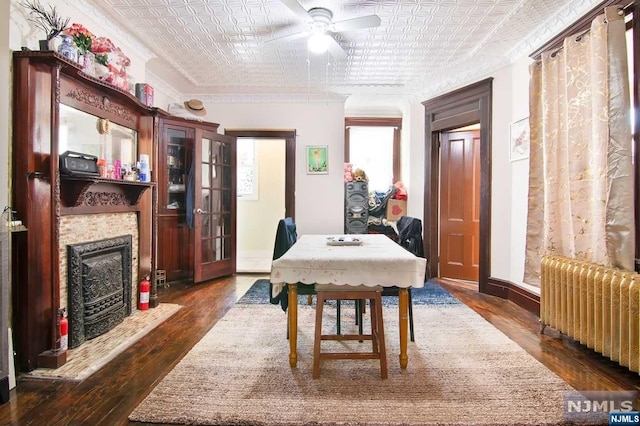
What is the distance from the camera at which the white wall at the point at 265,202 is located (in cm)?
664

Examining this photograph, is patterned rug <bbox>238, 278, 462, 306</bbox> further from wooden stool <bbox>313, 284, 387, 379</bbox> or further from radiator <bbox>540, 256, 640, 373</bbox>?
wooden stool <bbox>313, 284, 387, 379</bbox>

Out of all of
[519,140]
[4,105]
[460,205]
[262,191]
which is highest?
[519,140]

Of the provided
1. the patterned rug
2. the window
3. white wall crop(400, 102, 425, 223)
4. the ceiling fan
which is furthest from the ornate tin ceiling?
the patterned rug

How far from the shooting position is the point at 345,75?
4.45 meters

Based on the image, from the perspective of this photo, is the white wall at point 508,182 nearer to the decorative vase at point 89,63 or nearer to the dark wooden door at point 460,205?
the dark wooden door at point 460,205

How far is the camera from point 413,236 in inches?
121

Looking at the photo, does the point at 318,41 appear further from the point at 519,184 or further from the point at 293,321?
the point at 519,184

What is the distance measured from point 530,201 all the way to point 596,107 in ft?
3.35

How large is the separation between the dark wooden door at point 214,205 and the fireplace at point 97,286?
1450 mm

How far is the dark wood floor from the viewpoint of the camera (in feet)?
5.67

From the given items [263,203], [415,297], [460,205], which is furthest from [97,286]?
[460,205]

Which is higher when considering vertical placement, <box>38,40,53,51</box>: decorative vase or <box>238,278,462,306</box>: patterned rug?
<box>38,40,53,51</box>: decorative vase

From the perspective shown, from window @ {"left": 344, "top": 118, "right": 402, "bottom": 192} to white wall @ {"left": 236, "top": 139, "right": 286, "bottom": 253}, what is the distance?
1409 millimetres

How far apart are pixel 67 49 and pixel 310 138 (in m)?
3.32
